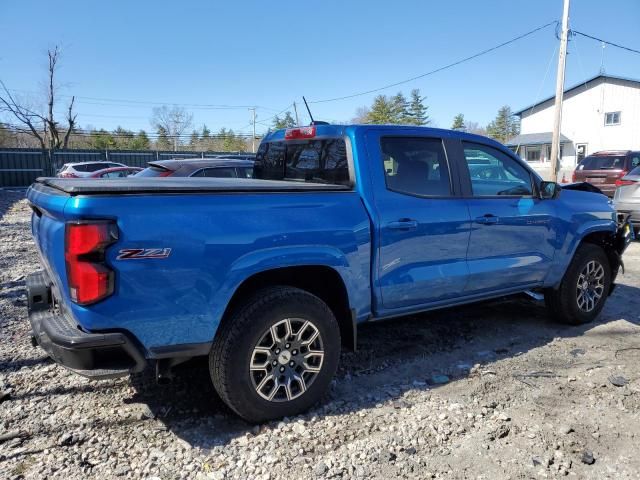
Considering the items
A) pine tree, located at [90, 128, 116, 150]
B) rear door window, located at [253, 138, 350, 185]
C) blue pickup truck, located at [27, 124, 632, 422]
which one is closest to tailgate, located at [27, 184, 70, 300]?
blue pickup truck, located at [27, 124, 632, 422]

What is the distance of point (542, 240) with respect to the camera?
452cm

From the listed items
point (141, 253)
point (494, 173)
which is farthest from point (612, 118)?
point (141, 253)

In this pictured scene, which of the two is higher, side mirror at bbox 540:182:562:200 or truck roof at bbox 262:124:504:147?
truck roof at bbox 262:124:504:147

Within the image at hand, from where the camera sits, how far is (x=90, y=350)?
2.54 meters

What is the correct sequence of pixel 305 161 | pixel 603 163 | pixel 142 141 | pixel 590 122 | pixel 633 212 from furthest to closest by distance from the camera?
pixel 142 141, pixel 590 122, pixel 603 163, pixel 633 212, pixel 305 161

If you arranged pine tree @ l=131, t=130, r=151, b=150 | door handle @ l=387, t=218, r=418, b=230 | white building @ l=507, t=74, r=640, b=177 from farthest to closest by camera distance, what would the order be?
pine tree @ l=131, t=130, r=151, b=150 < white building @ l=507, t=74, r=640, b=177 < door handle @ l=387, t=218, r=418, b=230

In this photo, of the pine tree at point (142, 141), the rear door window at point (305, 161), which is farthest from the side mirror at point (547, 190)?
the pine tree at point (142, 141)

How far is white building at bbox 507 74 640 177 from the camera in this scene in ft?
129

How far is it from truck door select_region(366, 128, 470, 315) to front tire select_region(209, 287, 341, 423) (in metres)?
0.56

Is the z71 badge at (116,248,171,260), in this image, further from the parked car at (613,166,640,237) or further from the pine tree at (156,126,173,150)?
the pine tree at (156,126,173,150)

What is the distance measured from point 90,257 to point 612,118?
46586 mm

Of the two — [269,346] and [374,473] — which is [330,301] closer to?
[269,346]

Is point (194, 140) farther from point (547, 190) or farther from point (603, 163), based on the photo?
point (547, 190)

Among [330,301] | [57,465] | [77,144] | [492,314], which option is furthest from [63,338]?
[77,144]
